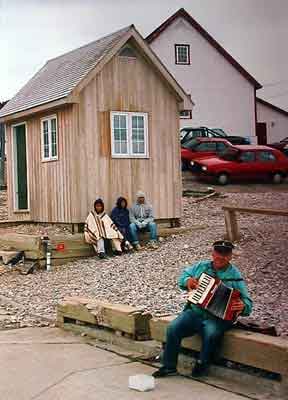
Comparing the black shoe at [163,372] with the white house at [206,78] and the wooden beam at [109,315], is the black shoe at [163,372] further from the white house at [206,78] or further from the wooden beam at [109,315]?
the white house at [206,78]

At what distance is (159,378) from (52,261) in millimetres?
8341

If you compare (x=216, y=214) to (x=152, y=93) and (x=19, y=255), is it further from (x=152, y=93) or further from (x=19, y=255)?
(x=19, y=255)

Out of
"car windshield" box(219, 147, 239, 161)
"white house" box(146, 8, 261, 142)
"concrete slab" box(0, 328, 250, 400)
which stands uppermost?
"white house" box(146, 8, 261, 142)

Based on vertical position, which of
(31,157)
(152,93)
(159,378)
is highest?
(152,93)

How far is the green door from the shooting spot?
19.7 m

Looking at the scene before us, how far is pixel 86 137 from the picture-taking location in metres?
17.0

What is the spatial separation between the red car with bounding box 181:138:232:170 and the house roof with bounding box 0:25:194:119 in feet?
32.0

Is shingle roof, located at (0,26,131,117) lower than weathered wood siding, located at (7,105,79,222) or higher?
higher

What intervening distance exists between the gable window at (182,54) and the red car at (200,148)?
415 inches

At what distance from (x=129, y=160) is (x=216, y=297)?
10947 millimetres

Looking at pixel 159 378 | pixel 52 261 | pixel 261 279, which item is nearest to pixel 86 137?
pixel 52 261

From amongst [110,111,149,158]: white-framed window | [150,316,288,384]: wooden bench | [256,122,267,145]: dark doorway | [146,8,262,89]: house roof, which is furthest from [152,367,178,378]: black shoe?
[256,122,267,145]: dark doorway

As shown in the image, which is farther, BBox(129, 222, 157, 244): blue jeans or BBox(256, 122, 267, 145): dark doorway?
BBox(256, 122, 267, 145): dark doorway

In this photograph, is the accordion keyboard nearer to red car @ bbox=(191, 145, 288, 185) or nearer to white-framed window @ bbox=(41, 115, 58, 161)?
white-framed window @ bbox=(41, 115, 58, 161)
